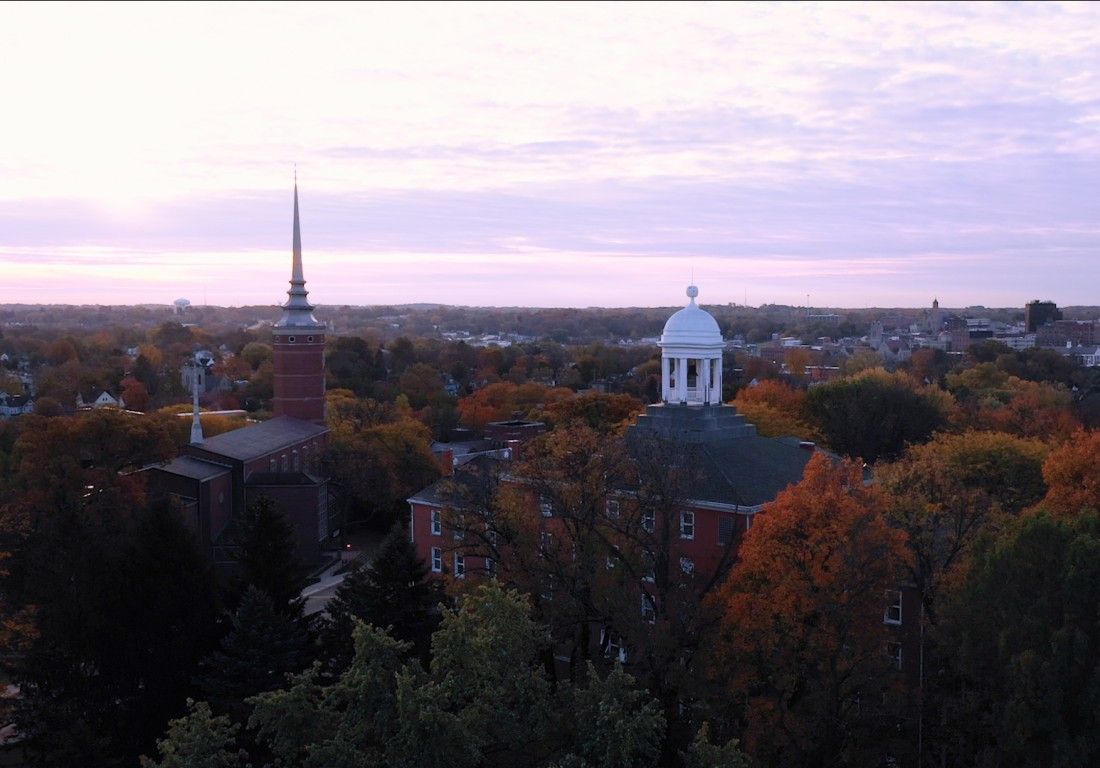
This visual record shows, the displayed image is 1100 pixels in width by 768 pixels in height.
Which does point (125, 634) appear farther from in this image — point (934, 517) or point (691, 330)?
point (934, 517)

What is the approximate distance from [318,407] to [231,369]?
2593 inches

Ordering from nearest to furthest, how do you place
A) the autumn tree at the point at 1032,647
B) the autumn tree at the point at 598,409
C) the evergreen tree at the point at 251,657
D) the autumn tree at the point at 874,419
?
the autumn tree at the point at 1032,647
the evergreen tree at the point at 251,657
the autumn tree at the point at 874,419
the autumn tree at the point at 598,409

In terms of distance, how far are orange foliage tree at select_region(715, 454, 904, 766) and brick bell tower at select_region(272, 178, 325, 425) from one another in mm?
43849

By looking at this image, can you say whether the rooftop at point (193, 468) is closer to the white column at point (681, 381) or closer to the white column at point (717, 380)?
the white column at point (681, 381)

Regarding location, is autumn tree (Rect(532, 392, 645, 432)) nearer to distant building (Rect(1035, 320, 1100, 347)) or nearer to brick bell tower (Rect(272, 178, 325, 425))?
brick bell tower (Rect(272, 178, 325, 425))

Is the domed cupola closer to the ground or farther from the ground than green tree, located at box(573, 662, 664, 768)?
farther from the ground

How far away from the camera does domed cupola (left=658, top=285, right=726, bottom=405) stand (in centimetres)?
3644

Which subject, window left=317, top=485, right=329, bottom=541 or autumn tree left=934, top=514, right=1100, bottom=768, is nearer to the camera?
autumn tree left=934, top=514, right=1100, bottom=768

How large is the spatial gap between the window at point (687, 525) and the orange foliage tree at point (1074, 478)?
963 cm

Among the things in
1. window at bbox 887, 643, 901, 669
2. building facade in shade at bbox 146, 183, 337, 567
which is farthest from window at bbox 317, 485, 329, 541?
window at bbox 887, 643, 901, 669

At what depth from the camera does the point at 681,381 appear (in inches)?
1457

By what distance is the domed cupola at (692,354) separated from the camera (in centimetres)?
3644

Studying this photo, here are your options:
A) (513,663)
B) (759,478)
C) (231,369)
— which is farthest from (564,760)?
(231,369)

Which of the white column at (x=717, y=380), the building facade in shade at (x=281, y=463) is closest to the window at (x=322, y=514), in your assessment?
the building facade in shade at (x=281, y=463)
